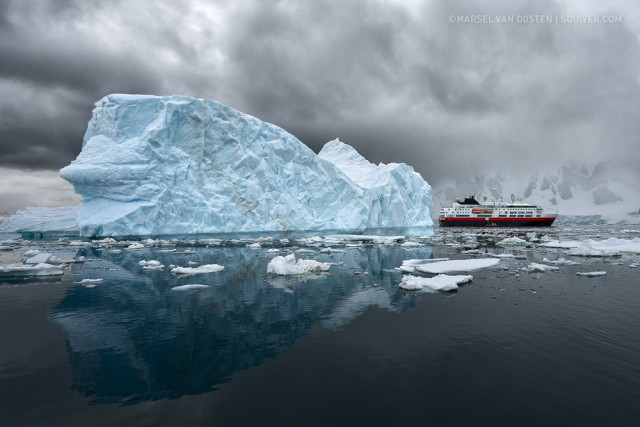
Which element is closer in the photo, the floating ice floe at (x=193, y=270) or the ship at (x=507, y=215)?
the floating ice floe at (x=193, y=270)

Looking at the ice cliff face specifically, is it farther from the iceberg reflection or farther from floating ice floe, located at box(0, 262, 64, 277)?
floating ice floe, located at box(0, 262, 64, 277)

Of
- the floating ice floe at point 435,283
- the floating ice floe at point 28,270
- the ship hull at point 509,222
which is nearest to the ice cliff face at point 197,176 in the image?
the floating ice floe at point 28,270

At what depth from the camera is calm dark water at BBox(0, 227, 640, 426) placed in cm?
541

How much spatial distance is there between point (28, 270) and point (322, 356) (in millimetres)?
16468

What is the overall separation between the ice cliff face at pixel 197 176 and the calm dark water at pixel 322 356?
90.6 ft

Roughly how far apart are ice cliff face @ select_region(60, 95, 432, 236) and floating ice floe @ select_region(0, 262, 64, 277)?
72.9ft

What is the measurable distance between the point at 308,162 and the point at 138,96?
78.8ft

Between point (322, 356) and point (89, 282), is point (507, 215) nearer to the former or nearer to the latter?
point (89, 282)

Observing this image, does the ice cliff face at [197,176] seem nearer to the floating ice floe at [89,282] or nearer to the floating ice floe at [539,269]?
the floating ice floe at [89,282]

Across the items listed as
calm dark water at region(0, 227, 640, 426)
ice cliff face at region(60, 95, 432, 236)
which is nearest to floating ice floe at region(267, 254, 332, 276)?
calm dark water at region(0, 227, 640, 426)

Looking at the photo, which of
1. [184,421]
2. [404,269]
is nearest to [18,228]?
[404,269]

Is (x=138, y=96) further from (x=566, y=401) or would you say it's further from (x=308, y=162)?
(x=566, y=401)

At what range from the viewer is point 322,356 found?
24.8 ft

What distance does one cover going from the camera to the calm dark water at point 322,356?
541 cm
